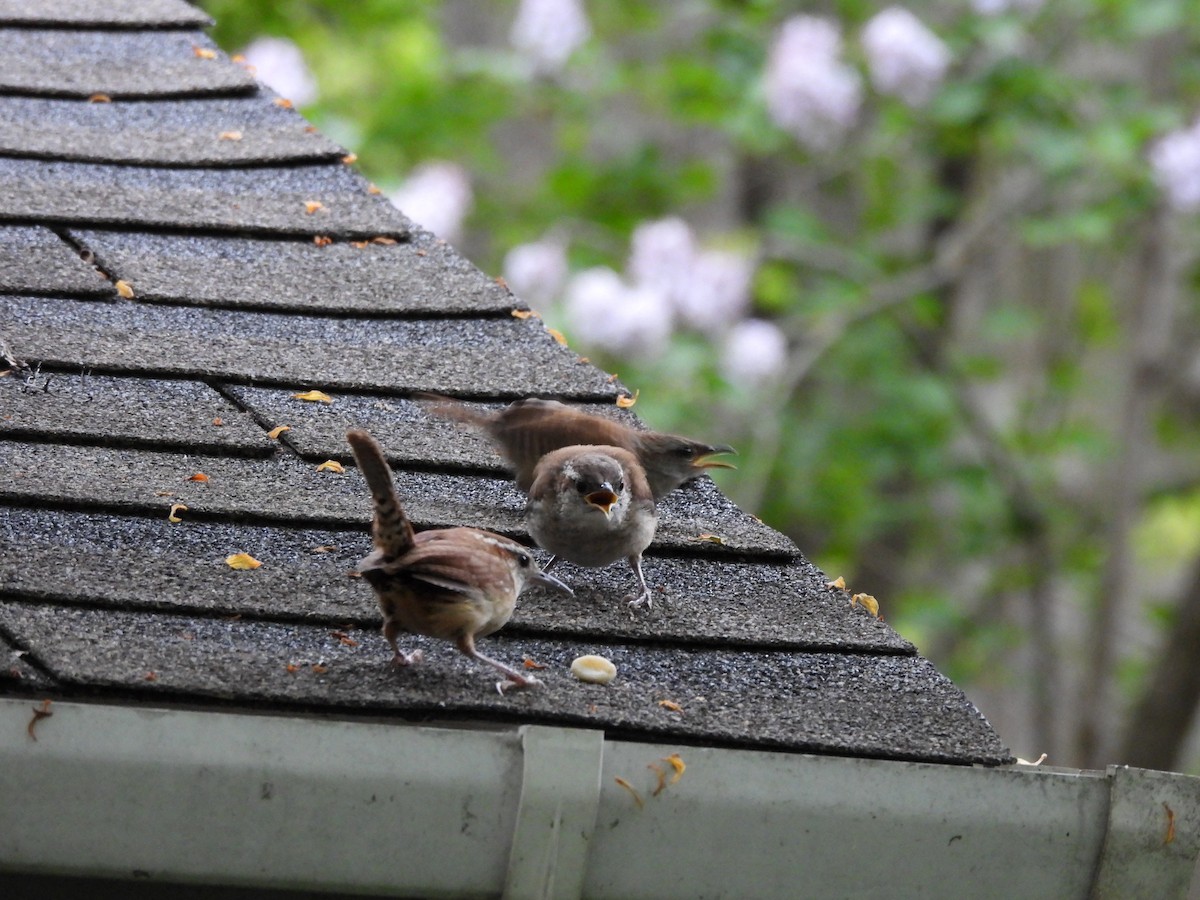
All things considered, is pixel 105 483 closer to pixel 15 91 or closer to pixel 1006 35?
pixel 15 91

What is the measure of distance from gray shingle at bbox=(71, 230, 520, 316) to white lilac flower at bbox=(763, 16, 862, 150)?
409 cm

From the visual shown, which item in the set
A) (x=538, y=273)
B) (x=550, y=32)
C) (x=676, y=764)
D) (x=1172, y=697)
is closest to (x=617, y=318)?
(x=538, y=273)

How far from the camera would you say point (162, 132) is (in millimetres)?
3236

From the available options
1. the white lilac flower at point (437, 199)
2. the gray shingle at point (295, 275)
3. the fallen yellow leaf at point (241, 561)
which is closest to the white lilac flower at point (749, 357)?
the white lilac flower at point (437, 199)

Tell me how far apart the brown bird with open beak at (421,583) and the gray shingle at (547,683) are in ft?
0.11

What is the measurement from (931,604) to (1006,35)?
2.82 meters

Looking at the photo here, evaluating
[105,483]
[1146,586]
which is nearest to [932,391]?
[105,483]

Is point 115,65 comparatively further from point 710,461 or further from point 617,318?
point 617,318

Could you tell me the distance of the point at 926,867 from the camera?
174cm

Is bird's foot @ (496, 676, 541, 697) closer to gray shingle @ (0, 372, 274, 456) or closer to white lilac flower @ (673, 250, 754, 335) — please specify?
gray shingle @ (0, 372, 274, 456)

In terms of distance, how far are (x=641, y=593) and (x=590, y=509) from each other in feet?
0.62

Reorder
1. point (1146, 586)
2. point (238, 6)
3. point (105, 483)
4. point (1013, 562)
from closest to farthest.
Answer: point (105, 483) → point (238, 6) → point (1013, 562) → point (1146, 586)

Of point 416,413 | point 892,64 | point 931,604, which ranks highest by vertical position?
point 892,64

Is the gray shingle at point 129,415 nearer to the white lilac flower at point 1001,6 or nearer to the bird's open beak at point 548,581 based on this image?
the bird's open beak at point 548,581
